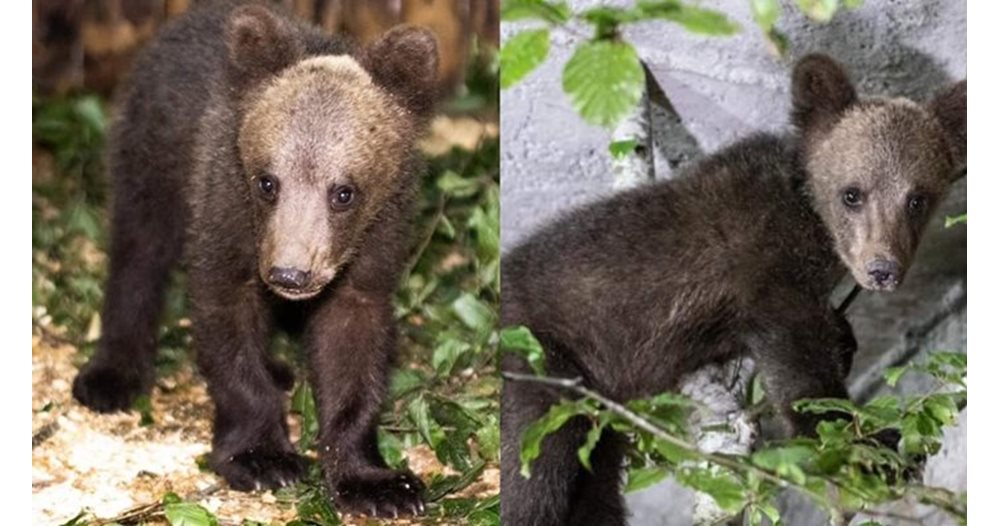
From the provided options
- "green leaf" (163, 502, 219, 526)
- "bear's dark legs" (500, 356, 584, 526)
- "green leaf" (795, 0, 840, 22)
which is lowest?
"green leaf" (163, 502, 219, 526)

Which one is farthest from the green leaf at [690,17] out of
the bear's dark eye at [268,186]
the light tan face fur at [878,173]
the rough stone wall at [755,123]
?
the bear's dark eye at [268,186]

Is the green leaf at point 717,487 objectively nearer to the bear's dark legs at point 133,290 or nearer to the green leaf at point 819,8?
the green leaf at point 819,8

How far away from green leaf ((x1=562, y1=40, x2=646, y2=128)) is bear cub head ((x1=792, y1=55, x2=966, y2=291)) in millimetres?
454

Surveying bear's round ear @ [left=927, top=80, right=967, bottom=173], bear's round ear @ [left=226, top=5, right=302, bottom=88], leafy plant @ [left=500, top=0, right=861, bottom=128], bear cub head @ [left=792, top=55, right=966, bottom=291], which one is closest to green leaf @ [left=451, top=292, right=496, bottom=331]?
leafy plant @ [left=500, top=0, right=861, bottom=128]

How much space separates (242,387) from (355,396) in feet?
0.71

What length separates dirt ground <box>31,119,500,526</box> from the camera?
10.1ft

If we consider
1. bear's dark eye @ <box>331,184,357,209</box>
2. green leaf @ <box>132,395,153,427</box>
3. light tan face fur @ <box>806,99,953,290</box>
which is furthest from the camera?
green leaf @ <box>132,395,153,427</box>

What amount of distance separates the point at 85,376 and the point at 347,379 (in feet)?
1.79

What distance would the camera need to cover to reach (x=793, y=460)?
278cm

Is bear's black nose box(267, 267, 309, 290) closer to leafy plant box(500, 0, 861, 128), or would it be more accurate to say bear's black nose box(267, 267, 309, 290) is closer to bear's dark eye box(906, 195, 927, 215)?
leafy plant box(500, 0, 861, 128)

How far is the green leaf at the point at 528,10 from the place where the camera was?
2.76 metres

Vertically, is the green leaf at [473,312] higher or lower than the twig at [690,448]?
higher

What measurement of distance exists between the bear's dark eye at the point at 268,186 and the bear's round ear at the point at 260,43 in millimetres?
198

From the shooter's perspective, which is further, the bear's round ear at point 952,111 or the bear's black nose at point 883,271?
the bear's round ear at point 952,111
